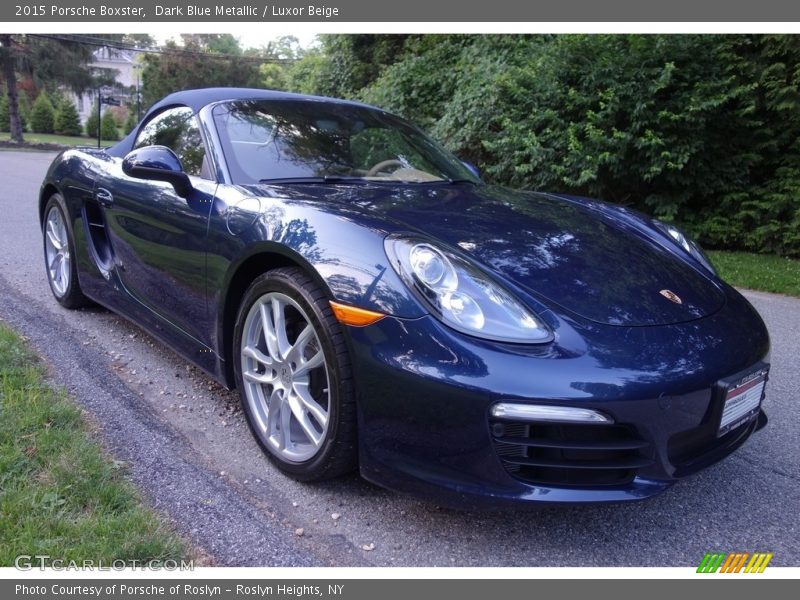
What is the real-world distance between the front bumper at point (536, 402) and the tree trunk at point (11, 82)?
32472 millimetres

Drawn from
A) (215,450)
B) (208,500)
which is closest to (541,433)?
(208,500)

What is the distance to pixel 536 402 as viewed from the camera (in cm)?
171

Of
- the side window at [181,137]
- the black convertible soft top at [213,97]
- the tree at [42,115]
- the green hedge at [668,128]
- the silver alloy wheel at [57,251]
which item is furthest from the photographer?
the tree at [42,115]

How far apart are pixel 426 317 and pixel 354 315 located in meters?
0.24

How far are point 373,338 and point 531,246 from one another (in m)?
0.73

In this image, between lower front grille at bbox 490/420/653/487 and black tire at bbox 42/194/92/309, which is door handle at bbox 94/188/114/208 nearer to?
black tire at bbox 42/194/92/309

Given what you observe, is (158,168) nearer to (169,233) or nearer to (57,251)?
(169,233)

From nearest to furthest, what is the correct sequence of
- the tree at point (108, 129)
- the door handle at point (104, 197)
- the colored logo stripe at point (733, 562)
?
the colored logo stripe at point (733, 562) < the door handle at point (104, 197) < the tree at point (108, 129)

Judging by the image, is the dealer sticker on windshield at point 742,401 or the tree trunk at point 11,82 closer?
the dealer sticker on windshield at point 742,401

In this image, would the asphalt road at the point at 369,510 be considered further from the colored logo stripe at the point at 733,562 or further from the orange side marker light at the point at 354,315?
the orange side marker light at the point at 354,315

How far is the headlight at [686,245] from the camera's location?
2.74 m

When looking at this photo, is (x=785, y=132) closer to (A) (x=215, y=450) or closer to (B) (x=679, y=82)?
(B) (x=679, y=82)

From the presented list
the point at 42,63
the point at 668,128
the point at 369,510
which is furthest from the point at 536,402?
the point at 42,63

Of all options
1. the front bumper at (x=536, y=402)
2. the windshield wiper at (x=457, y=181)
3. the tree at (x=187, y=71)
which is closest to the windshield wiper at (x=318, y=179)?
the windshield wiper at (x=457, y=181)
